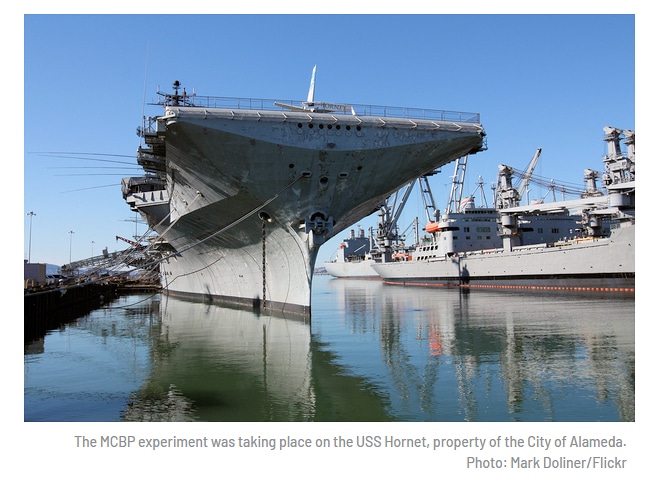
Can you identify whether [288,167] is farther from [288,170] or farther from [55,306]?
[55,306]

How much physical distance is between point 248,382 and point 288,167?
731cm

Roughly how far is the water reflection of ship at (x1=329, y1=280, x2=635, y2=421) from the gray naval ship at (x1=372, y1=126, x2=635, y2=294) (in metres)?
7.46

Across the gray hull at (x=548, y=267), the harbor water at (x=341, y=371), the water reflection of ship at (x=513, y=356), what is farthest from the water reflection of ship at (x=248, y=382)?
the gray hull at (x=548, y=267)

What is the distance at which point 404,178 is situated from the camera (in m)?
16.8

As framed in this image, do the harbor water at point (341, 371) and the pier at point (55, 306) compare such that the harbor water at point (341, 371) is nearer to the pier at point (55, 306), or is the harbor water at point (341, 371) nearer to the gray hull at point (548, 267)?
the pier at point (55, 306)

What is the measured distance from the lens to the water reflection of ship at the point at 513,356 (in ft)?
25.3

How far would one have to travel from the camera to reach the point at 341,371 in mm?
10180

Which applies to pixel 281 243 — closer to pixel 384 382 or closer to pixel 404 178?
pixel 404 178

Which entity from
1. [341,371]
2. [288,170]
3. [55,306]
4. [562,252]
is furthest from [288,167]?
[562,252]

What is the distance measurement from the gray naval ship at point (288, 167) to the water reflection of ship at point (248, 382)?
2923 mm

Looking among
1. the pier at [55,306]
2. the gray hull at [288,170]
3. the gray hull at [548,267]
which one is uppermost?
the gray hull at [288,170]

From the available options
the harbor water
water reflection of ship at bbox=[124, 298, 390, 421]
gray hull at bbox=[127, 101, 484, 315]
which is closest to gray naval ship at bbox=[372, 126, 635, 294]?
the harbor water

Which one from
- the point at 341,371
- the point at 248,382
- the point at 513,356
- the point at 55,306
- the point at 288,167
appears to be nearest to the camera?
the point at 248,382

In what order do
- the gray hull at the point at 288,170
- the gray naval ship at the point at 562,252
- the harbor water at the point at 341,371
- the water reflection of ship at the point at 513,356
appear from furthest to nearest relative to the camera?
the gray naval ship at the point at 562,252
the gray hull at the point at 288,170
the water reflection of ship at the point at 513,356
the harbor water at the point at 341,371
